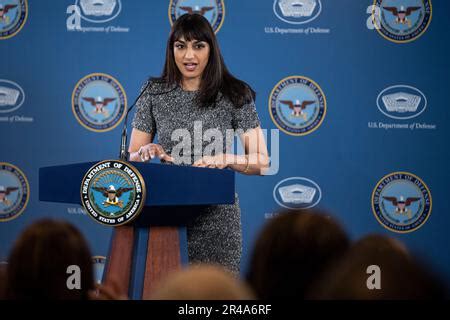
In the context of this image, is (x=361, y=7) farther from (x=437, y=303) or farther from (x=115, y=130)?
(x=437, y=303)

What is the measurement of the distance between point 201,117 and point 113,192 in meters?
0.72

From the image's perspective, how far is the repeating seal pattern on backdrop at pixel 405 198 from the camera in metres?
4.30

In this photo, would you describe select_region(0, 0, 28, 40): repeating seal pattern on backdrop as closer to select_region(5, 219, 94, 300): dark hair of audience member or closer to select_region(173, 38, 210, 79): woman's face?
select_region(173, 38, 210, 79): woman's face

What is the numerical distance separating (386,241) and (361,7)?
3.63m

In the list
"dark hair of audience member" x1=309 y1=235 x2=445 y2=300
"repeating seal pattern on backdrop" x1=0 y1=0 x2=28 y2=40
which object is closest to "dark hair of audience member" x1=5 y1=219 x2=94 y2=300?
"dark hair of audience member" x1=309 y1=235 x2=445 y2=300

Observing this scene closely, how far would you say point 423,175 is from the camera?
14.1ft

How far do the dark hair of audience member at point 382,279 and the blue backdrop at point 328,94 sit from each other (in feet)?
11.1

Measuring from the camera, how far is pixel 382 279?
2.95 ft

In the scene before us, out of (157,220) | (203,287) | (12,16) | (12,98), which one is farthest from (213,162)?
(12,16)

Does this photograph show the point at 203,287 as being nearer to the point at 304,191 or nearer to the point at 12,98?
the point at 304,191

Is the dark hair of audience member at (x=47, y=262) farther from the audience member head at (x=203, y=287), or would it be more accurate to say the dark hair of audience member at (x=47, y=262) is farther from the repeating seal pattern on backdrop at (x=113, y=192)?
the repeating seal pattern on backdrop at (x=113, y=192)

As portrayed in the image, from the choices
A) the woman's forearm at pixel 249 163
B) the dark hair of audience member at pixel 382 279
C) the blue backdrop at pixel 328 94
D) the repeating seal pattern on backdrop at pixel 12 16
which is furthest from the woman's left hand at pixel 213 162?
the repeating seal pattern on backdrop at pixel 12 16

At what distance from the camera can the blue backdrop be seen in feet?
14.1

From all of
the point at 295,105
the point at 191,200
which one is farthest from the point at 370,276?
the point at 295,105
